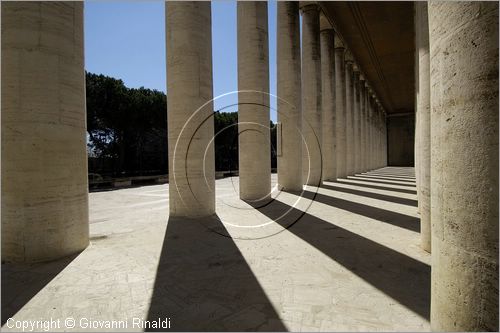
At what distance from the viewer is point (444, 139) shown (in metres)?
3.17

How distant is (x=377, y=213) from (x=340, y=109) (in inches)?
907

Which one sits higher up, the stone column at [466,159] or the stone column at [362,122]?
the stone column at [362,122]

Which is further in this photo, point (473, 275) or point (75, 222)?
point (75, 222)

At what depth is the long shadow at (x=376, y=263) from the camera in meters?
5.26

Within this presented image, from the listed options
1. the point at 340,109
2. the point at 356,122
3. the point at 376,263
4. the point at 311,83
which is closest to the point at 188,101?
the point at 376,263

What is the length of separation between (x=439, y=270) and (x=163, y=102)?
149 ft

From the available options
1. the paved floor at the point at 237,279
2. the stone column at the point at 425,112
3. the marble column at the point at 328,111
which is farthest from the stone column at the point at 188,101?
the marble column at the point at 328,111

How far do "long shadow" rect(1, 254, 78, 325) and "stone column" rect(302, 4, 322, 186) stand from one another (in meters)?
21.6

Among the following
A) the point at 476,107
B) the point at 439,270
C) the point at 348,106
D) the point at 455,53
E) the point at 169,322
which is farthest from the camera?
the point at 348,106

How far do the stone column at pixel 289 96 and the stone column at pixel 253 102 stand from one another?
12.1 ft

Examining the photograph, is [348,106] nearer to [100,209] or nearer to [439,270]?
[100,209]

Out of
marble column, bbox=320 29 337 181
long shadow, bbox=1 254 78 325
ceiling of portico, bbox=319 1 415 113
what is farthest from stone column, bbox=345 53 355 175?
long shadow, bbox=1 254 78 325

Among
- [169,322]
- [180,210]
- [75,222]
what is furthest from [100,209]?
[169,322]

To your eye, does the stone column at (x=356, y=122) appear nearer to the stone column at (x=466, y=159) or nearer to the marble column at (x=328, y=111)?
the marble column at (x=328, y=111)
